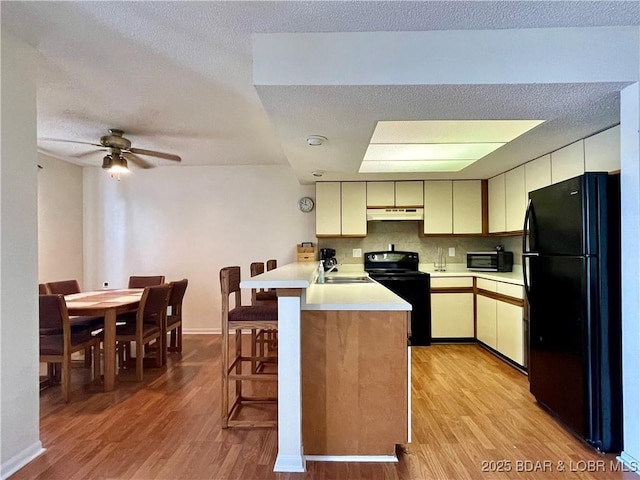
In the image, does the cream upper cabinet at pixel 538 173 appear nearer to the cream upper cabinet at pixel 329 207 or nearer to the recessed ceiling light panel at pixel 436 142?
the recessed ceiling light panel at pixel 436 142

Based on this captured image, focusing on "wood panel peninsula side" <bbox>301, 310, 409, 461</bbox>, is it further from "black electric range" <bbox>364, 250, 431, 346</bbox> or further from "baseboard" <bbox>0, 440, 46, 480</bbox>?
"black electric range" <bbox>364, 250, 431, 346</bbox>

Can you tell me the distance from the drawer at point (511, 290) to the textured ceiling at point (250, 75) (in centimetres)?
124

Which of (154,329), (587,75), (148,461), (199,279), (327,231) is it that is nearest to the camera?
(587,75)

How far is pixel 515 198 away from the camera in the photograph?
409 cm

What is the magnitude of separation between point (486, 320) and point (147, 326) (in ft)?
11.6

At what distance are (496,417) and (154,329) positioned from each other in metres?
2.99

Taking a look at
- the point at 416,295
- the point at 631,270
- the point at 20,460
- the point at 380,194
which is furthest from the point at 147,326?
the point at 631,270

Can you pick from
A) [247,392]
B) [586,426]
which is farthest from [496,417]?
[247,392]

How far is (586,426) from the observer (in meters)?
2.21

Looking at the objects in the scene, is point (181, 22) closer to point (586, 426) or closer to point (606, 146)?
point (606, 146)

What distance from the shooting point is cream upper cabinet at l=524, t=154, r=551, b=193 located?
3.48 meters

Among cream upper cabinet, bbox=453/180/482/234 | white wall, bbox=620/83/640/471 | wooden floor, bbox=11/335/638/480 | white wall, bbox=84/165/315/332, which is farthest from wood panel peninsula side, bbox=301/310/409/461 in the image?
white wall, bbox=84/165/315/332

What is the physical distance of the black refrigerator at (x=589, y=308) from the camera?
2184 mm

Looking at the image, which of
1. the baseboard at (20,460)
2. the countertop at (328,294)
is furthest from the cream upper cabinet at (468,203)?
the baseboard at (20,460)
